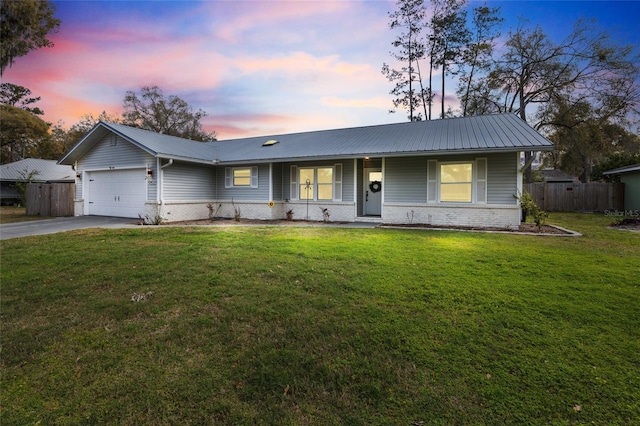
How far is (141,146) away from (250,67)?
5540 mm

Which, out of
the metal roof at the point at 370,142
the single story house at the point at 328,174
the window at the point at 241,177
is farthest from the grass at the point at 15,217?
the window at the point at 241,177

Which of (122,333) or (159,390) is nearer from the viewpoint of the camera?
(159,390)

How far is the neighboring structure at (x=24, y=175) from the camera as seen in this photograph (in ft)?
76.8

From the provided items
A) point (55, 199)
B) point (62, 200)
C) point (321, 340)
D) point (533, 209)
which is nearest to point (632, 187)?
point (533, 209)

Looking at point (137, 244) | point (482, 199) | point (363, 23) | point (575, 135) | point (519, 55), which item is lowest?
point (137, 244)

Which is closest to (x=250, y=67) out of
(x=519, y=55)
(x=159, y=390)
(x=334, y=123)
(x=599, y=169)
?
(x=334, y=123)

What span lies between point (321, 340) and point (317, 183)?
10.4 meters

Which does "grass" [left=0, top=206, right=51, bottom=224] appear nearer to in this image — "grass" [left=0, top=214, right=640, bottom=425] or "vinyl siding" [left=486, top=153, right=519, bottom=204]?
"grass" [left=0, top=214, right=640, bottom=425]

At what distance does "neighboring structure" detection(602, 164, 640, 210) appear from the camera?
55.1 feet

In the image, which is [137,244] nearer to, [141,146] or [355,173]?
[141,146]

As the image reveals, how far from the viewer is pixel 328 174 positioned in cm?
1286

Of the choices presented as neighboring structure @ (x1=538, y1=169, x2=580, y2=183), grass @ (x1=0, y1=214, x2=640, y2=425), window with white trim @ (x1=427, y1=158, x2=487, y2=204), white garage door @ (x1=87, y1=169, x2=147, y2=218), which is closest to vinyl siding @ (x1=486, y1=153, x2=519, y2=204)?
window with white trim @ (x1=427, y1=158, x2=487, y2=204)

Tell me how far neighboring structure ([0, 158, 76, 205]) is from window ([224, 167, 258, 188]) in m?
15.9

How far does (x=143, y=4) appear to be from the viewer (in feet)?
30.0
